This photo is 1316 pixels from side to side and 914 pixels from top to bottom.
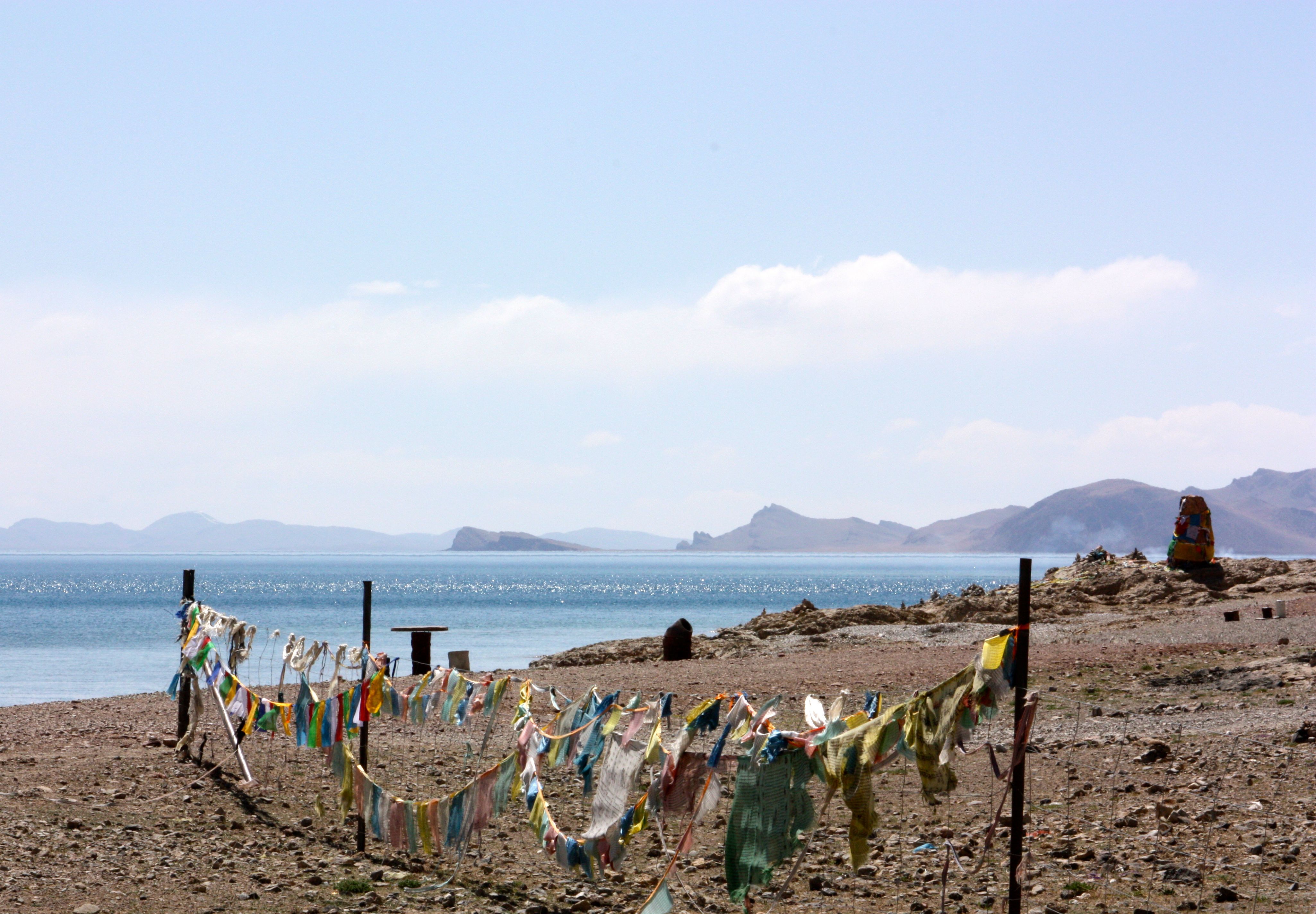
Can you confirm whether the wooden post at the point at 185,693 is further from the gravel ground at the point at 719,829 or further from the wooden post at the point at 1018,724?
the wooden post at the point at 1018,724

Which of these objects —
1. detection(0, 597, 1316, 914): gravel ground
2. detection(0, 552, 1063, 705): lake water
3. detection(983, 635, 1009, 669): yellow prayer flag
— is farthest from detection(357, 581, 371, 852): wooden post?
detection(0, 552, 1063, 705): lake water

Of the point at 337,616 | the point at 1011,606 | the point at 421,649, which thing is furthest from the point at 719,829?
the point at 337,616

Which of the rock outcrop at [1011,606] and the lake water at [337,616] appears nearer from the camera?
the rock outcrop at [1011,606]

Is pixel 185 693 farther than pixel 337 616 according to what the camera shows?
No

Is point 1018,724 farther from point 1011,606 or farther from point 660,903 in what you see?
point 1011,606

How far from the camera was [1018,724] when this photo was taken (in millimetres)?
6598

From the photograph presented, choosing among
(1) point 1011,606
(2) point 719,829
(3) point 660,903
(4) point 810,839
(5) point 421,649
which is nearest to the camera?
(3) point 660,903

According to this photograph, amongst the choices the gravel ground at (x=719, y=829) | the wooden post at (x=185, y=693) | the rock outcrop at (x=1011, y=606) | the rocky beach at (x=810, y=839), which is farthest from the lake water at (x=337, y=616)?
the gravel ground at (x=719, y=829)

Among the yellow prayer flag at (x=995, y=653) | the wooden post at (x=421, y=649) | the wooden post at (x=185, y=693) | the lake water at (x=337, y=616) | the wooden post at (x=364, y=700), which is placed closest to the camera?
the yellow prayer flag at (x=995, y=653)

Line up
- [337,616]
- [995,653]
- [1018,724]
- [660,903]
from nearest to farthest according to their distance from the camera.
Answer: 1. [995,653]
2. [1018,724]
3. [660,903]
4. [337,616]

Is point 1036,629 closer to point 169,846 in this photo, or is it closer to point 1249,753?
point 1249,753

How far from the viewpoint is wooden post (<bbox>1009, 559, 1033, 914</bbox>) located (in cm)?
638

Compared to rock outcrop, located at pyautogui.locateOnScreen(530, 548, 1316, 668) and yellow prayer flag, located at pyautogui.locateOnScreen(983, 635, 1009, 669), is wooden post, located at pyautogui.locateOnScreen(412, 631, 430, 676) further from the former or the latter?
yellow prayer flag, located at pyautogui.locateOnScreen(983, 635, 1009, 669)

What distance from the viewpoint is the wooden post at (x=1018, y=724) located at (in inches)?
251
